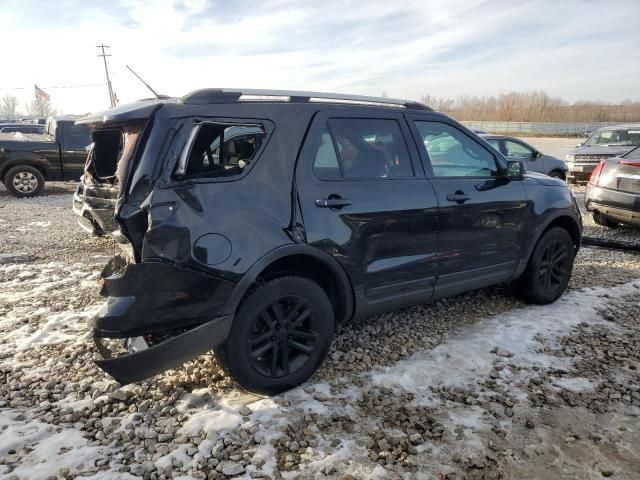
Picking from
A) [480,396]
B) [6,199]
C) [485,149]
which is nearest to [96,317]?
[480,396]

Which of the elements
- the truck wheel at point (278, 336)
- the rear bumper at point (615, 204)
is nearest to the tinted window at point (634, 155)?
the rear bumper at point (615, 204)

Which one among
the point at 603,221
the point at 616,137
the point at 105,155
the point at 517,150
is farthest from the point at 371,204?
the point at 616,137

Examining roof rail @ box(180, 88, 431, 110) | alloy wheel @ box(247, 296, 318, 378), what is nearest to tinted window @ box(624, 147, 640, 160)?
roof rail @ box(180, 88, 431, 110)

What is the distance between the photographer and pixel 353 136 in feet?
11.1

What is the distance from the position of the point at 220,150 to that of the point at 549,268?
3.44 metres

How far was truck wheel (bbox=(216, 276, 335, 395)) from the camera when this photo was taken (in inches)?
113

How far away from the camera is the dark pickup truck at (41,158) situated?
35.8 feet

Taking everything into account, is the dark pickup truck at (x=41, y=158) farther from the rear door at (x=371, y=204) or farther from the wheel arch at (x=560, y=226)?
the wheel arch at (x=560, y=226)

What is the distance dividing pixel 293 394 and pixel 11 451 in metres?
1.57

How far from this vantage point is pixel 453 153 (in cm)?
402

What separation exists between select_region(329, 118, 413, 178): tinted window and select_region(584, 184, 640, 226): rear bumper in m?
5.03

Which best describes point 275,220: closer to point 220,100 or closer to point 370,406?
point 220,100

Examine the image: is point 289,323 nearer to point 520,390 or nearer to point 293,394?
point 293,394

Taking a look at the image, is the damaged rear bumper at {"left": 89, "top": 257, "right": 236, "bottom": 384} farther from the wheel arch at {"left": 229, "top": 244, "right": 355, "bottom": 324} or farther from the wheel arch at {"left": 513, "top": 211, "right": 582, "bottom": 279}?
the wheel arch at {"left": 513, "top": 211, "right": 582, "bottom": 279}
